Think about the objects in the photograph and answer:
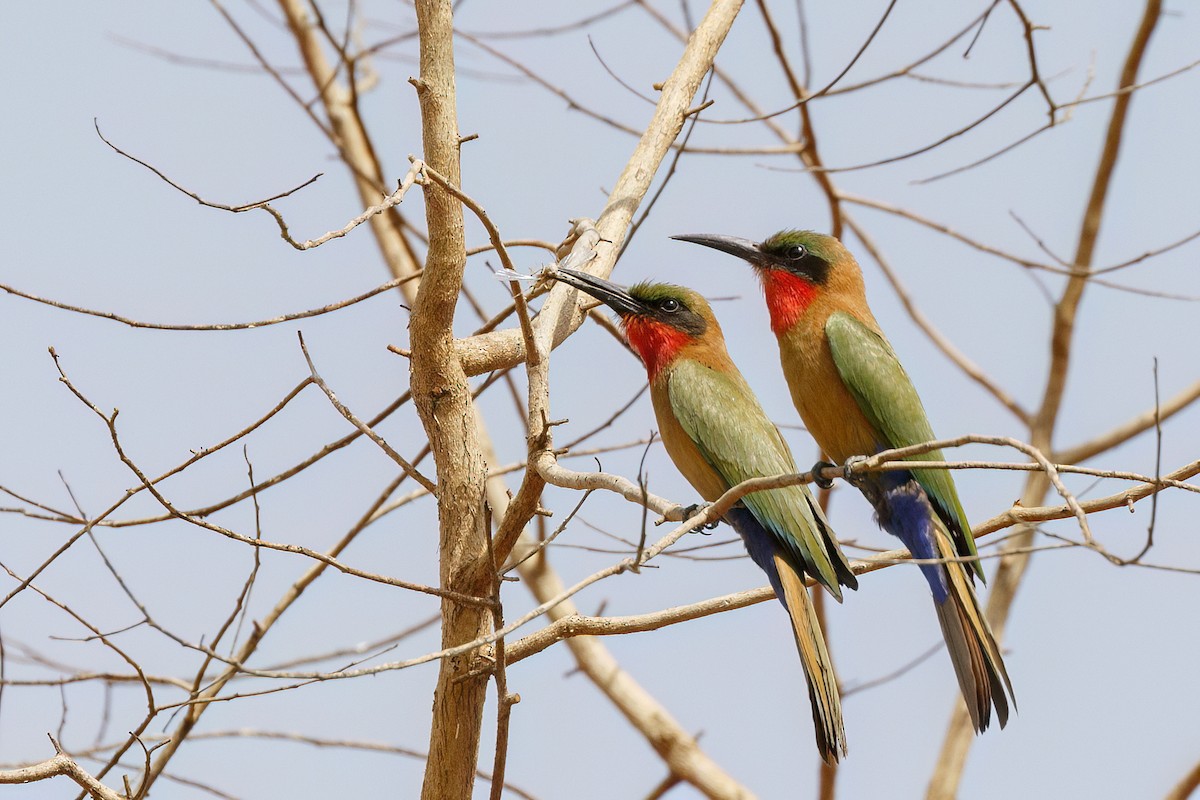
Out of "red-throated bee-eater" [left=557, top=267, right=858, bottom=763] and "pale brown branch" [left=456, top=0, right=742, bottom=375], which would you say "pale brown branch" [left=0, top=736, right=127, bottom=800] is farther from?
"red-throated bee-eater" [left=557, top=267, right=858, bottom=763]

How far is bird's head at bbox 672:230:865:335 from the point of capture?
4.19m

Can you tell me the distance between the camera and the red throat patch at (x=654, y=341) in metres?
4.13

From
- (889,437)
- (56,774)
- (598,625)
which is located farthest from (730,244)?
(56,774)

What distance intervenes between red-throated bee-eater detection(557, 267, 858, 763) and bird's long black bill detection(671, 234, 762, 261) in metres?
0.29

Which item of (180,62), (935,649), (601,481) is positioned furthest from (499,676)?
(180,62)

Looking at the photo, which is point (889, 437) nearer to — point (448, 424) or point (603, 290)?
point (603, 290)

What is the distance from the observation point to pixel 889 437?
12.8 feet

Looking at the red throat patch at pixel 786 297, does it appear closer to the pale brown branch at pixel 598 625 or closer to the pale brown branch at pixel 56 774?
the pale brown branch at pixel 598 625

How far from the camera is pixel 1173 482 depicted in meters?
Answer: 2.48

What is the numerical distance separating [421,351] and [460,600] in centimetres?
65

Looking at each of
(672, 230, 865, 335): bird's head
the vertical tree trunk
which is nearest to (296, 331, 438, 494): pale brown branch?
the vertical tree trunk

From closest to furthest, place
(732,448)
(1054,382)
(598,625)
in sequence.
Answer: (598,625), (732,448), (1054,382)

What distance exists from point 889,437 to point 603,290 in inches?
40.3

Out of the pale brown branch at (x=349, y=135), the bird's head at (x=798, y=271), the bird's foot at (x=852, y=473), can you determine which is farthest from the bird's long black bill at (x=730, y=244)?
→ the pale brown branch at (x=349, y=135)
